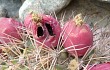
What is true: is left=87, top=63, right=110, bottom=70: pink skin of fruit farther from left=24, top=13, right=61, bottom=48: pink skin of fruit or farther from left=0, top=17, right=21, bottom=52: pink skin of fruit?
Answer: left=0, top=17, right=21, bottom=52: pink skin of fruit

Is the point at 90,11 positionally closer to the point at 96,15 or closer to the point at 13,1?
the point at 96,15

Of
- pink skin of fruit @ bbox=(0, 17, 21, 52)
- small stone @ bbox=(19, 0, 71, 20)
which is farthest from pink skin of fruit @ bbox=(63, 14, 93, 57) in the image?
small stone @ bbox=(19, 0, 71, 20)

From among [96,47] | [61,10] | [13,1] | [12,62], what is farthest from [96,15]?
[12,62]

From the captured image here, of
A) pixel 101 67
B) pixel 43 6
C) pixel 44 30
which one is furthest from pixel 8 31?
pixel 43 6

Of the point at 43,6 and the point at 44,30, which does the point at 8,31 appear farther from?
the point at 43,6

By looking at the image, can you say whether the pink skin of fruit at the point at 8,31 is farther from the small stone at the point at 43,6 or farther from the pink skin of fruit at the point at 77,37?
the small stone at the point at 43,6
